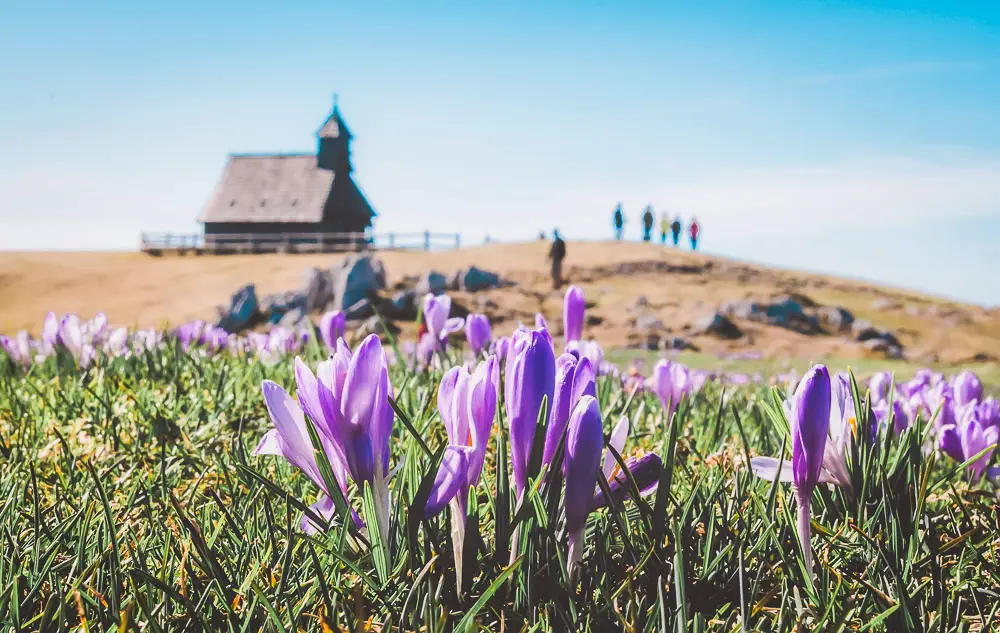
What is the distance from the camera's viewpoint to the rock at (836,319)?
22500 millimetres

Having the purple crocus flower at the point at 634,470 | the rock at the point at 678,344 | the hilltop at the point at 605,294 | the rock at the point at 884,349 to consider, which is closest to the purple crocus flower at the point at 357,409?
the purple crocus flower at the point at 634,470

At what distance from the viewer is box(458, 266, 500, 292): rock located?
78.2 feet

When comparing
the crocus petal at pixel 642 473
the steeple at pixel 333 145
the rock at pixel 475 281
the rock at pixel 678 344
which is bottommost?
the rock at pixel 678 344

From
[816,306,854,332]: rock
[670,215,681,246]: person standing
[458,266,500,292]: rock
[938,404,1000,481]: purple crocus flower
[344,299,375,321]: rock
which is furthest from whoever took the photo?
[670,215,681,246]: person standing

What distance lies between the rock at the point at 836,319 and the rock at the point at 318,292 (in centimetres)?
1481

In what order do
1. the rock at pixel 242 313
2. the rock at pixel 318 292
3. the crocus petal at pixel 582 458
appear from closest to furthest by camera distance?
the crocus petal at pixel 582 458 < the rock at pixel 242 313 < the rock at pixel 318 292

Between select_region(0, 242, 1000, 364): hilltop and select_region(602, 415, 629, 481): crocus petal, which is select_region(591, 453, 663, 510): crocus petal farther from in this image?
select_region(0, 242, 1000, 364): hilltop

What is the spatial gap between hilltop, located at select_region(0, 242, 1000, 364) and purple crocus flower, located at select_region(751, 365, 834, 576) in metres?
15.2

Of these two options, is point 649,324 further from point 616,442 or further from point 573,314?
point 616,442

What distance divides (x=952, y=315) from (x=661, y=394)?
31150 mm

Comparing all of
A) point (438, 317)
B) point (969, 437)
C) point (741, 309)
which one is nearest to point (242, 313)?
point (741, 309)

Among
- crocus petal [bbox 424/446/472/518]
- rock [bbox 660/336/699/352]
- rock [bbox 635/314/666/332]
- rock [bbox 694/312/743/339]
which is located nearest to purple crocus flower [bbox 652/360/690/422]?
crocus petal [bbox 424/446/472/518]

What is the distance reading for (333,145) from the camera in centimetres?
4797

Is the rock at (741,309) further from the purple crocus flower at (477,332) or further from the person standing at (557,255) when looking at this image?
the purple crocus flower at (477,332)
